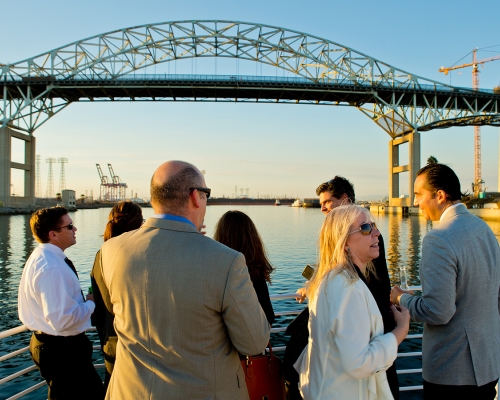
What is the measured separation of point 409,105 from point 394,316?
6040 cm

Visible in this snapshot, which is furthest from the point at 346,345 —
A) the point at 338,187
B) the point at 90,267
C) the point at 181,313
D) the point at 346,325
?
the point at 90,267

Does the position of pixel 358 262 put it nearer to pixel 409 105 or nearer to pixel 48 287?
pixel 48 287

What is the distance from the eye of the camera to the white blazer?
6.60 feet

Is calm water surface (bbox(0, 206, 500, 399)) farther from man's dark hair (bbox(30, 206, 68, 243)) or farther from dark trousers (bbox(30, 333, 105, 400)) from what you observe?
man's dark hair (bbox(30, 206, 68, 243))

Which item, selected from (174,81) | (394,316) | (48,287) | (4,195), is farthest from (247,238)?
(4,195)

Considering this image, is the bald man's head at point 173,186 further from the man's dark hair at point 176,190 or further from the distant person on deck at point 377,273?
the distant person on deck at point 377,273

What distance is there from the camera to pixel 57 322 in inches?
114

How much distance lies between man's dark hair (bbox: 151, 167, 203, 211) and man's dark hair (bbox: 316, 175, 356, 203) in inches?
95.2

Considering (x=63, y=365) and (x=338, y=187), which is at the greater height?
(x=338, y=187)

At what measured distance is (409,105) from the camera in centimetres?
5731

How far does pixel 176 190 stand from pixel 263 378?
3.99 feet

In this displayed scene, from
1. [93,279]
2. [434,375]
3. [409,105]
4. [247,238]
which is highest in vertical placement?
[409,105]

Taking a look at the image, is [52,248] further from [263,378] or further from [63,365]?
[263,378]

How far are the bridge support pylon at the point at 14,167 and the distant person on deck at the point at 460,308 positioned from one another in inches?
2241
